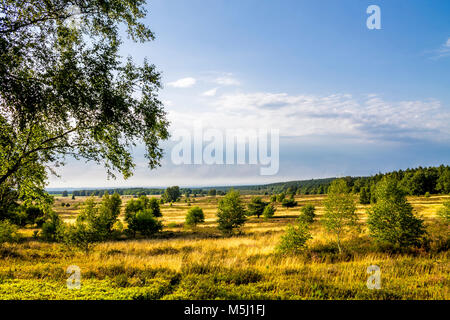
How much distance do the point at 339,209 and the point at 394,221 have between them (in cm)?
353

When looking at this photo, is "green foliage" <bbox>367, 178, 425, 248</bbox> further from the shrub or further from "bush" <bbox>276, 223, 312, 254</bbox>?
the shrub

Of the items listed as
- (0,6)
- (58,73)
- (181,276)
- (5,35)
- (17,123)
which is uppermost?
(0,6)

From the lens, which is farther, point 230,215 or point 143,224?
point 143,224

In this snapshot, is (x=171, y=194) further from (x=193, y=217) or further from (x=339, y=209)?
(x=339, y=209)

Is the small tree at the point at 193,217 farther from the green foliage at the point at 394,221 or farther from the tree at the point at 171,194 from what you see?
the tree at the point at 171,194

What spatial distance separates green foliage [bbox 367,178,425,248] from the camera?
14938mm

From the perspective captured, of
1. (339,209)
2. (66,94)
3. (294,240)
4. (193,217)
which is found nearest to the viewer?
(66,94)

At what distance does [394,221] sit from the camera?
15.3 meters

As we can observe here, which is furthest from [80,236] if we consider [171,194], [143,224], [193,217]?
[171,194]

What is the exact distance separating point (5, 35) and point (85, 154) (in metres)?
4.40
